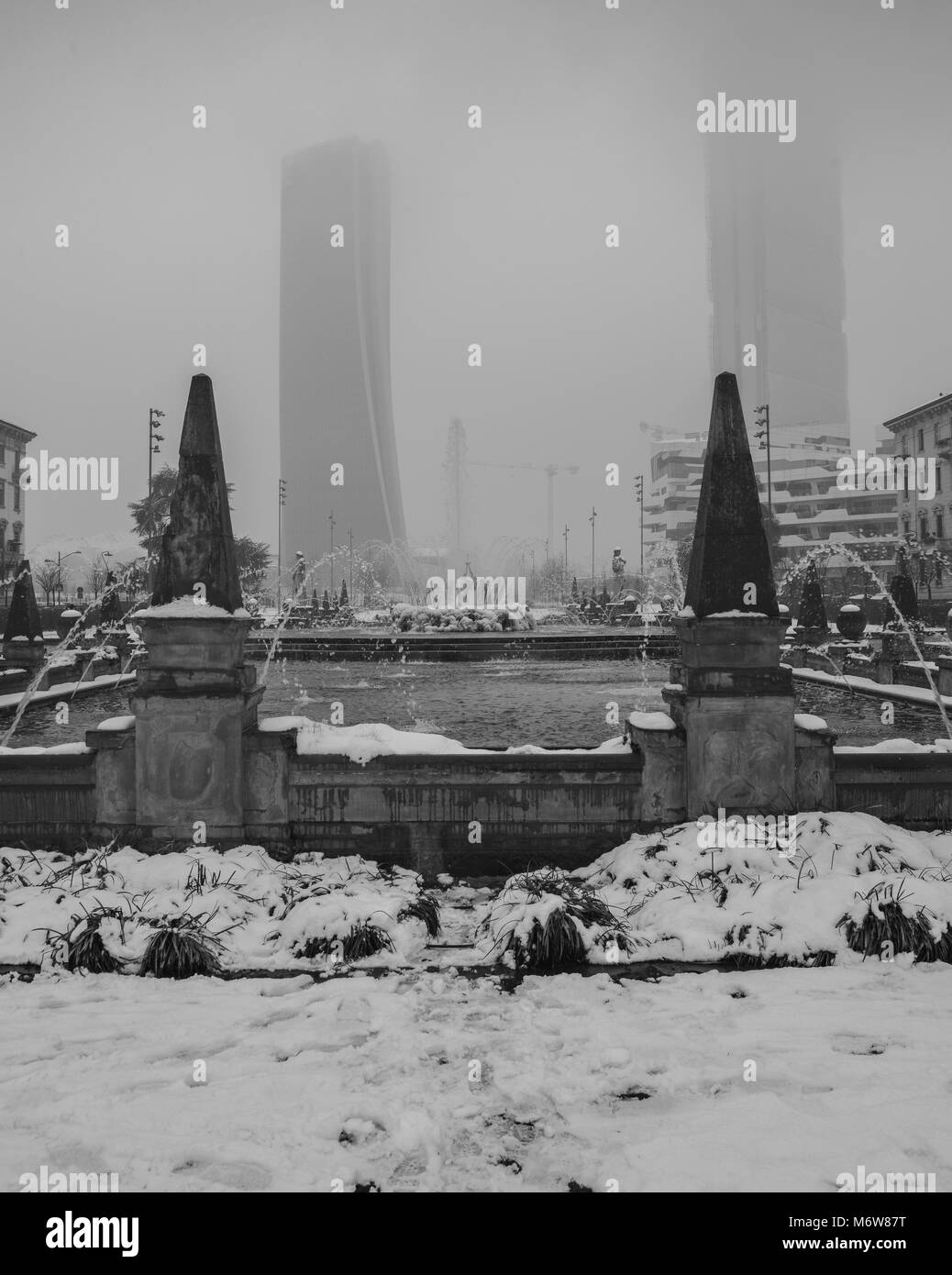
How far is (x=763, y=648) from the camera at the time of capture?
6164 millimetres

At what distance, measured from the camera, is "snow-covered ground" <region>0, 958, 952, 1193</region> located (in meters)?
3.02

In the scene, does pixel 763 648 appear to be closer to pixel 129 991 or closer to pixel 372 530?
pixel 129 991

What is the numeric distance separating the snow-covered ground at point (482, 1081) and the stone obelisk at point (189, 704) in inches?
62.5

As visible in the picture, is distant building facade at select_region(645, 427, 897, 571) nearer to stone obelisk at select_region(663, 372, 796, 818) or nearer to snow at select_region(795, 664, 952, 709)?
snow at select_region(795, 664, 952, 709)

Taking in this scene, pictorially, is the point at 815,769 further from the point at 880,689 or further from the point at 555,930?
the point at 880,689

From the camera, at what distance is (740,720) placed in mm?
6125

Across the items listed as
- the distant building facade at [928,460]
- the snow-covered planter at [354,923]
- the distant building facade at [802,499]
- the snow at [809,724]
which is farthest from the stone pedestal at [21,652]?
the distant building facade at [802,499]

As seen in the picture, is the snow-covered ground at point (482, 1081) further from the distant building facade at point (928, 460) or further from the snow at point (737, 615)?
the distant building facade at point (928, 460)

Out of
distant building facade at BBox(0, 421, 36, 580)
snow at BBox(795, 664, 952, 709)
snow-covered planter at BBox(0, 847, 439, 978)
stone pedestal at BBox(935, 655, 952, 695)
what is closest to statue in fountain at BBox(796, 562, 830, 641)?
snow at BBox(795, 664, 952, 709)

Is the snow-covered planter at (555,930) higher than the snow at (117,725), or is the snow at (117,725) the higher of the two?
the snow at (117,725)

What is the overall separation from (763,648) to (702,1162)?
3890 mm

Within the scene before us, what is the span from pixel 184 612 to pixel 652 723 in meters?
3.63

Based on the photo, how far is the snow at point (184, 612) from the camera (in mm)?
5977

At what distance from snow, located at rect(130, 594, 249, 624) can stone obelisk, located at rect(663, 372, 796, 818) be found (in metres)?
3.57
